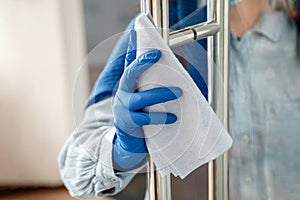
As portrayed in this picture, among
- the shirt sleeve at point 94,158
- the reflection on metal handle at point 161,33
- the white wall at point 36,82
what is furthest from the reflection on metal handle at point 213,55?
the white wall at point 36,82

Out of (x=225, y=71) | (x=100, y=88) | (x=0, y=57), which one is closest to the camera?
(x=225, y=71)

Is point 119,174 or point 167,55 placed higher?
point 167,55

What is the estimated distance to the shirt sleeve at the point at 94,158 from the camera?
2.41 feet

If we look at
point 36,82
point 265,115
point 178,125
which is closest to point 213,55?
point 178,125

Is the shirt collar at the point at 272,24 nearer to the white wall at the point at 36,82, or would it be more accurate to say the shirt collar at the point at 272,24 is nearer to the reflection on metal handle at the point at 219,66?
the reflection on metal handle at the point at 219,66

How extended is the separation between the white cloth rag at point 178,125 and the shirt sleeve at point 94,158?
12cm

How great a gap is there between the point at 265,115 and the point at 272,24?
0.16 meters

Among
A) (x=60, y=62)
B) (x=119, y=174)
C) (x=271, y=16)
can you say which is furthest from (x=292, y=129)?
(x=60, y=62)

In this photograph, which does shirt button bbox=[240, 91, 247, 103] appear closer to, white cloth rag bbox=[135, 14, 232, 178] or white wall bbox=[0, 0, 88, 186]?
white cloth rag bbox=[135, 14, 232, 178]

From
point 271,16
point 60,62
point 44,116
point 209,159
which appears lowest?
point 44,116

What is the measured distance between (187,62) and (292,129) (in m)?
0.32

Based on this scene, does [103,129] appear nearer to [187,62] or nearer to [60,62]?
[187,62]

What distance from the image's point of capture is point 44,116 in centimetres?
209

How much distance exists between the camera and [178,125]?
0.61 m
